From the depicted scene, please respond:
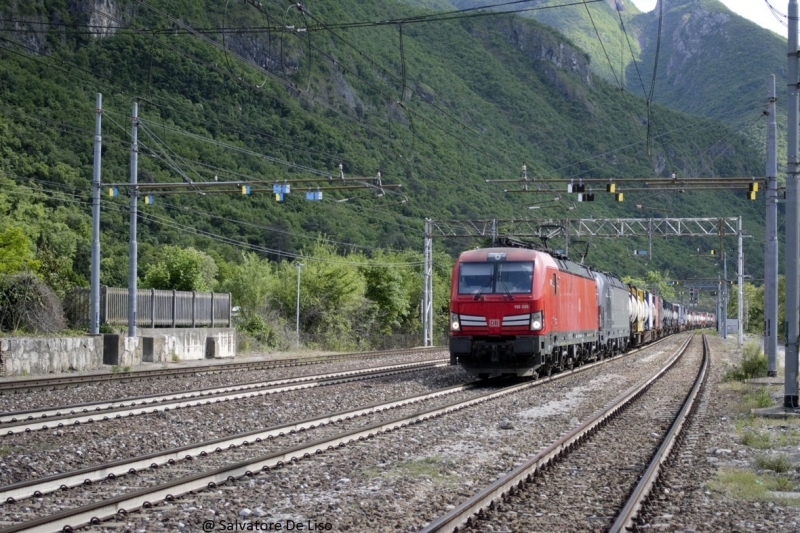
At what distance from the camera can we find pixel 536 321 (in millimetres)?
22094

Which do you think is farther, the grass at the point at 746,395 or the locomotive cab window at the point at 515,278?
the locomotive cab window at the point at 515,278

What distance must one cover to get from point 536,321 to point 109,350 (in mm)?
13576

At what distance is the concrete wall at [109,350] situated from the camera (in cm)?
2359

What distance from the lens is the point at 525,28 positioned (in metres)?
134

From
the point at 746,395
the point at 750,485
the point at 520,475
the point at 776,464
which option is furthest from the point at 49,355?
the point at 750,485

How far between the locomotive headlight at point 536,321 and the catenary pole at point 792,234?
6.33m

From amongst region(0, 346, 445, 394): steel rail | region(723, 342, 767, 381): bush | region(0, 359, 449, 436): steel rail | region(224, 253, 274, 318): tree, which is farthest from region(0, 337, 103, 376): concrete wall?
region(224, 253, 274, 318): tree

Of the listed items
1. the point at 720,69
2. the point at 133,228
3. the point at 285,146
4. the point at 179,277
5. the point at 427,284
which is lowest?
the point at 427,284

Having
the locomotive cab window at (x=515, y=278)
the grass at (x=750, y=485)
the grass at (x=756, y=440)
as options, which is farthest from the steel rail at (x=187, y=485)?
the locomotive cab window at (x=515, y=278)

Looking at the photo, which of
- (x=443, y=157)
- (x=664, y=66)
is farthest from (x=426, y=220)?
(x=664, y=66)

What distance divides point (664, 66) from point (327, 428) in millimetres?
181493

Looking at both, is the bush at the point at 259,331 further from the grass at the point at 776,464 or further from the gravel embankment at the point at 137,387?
the grass at the point at 776,464

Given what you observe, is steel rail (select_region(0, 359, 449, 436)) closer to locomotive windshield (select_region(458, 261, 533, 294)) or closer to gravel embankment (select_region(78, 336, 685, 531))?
locomotive windshield (select_region(458, 261, 533, 294))

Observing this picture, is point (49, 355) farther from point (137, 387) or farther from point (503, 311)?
point (503, 311)
